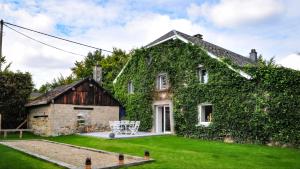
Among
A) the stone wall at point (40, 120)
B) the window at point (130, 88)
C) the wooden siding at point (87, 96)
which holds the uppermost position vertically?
the window at point (130, 88)

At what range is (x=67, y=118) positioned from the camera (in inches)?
851

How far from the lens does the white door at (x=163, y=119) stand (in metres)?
21.7

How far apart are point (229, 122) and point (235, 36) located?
510cm

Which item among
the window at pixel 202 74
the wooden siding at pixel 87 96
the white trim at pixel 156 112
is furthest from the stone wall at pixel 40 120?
the window at pixel 202 74

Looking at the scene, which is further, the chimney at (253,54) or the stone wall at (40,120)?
the chimney at (253,54)

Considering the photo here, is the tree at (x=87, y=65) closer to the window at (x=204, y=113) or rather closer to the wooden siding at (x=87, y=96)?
the wooden siding at (x=87, y=96)

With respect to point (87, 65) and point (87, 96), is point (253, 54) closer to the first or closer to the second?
point (87, 96)

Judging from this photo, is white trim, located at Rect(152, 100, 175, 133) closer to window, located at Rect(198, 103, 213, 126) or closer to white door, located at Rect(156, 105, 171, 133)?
white door, located at Rect(156, 105, 171, 133)

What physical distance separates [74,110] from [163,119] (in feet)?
20.8

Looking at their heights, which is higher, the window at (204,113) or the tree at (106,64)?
the tree at (106,64)

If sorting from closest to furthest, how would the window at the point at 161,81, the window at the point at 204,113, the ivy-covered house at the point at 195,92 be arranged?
the ivy-covered house at the point at 195,92, the window at the point at 204,113, the window at the point at 161,81

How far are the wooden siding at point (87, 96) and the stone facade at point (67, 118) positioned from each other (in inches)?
11.8

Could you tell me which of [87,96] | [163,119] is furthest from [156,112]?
[87,96]

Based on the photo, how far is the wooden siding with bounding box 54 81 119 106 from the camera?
21.6 meters
